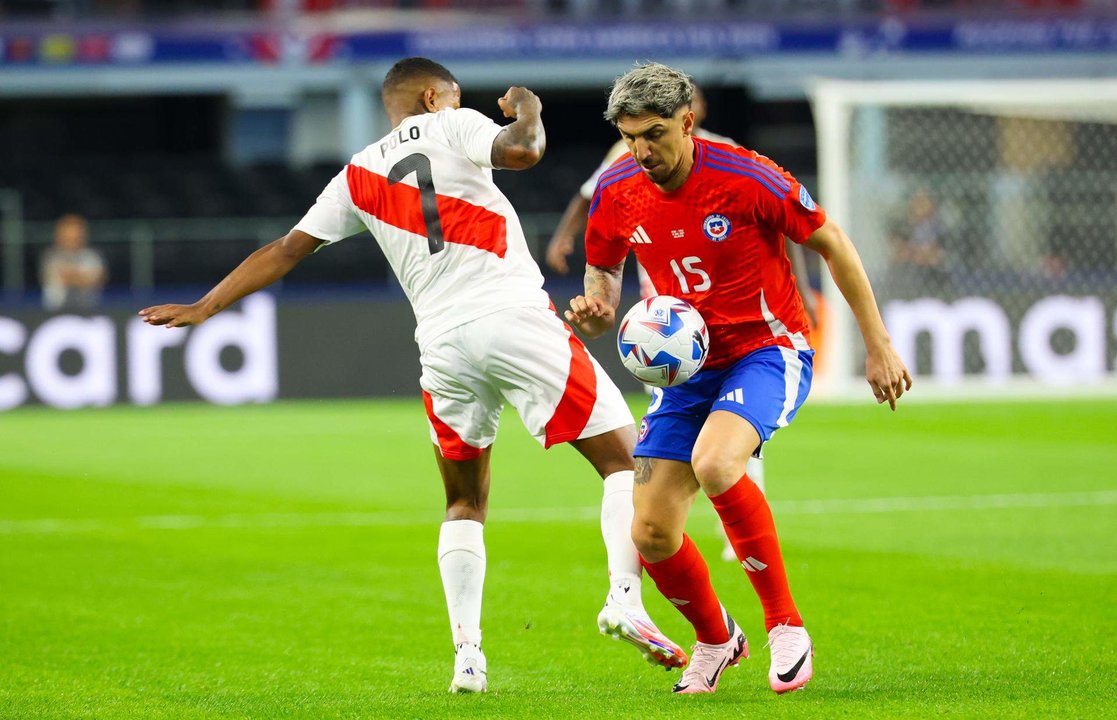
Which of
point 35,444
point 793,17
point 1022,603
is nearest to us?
point 1022,603

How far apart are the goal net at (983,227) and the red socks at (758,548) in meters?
10.5

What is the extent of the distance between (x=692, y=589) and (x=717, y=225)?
115cm

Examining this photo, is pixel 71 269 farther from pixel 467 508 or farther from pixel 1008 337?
pixel 467 508

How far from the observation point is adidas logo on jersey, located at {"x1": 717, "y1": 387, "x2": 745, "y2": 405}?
5.16 meters

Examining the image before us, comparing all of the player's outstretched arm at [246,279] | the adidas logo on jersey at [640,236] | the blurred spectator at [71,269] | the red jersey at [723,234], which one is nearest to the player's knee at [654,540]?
the red jersey at [723,234]

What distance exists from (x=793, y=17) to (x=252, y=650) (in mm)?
20608

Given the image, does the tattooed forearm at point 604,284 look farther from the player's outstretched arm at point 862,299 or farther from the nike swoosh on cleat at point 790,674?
the nike swoosh on cleat at point 790,674

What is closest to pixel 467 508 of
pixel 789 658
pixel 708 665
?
pixel 708 665

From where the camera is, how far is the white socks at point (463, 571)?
549 cm

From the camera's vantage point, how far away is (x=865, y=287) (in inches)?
203

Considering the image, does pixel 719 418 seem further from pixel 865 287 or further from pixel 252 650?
pixel 252 650

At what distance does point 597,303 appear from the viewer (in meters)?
5.33

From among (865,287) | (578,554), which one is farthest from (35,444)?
(865,287)

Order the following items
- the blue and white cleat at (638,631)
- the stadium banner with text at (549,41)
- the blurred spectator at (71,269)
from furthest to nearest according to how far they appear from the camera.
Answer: the stadium banner with text at (549,41), the blurred spectator at (71,269), the blue and white cleat at (638,631)
